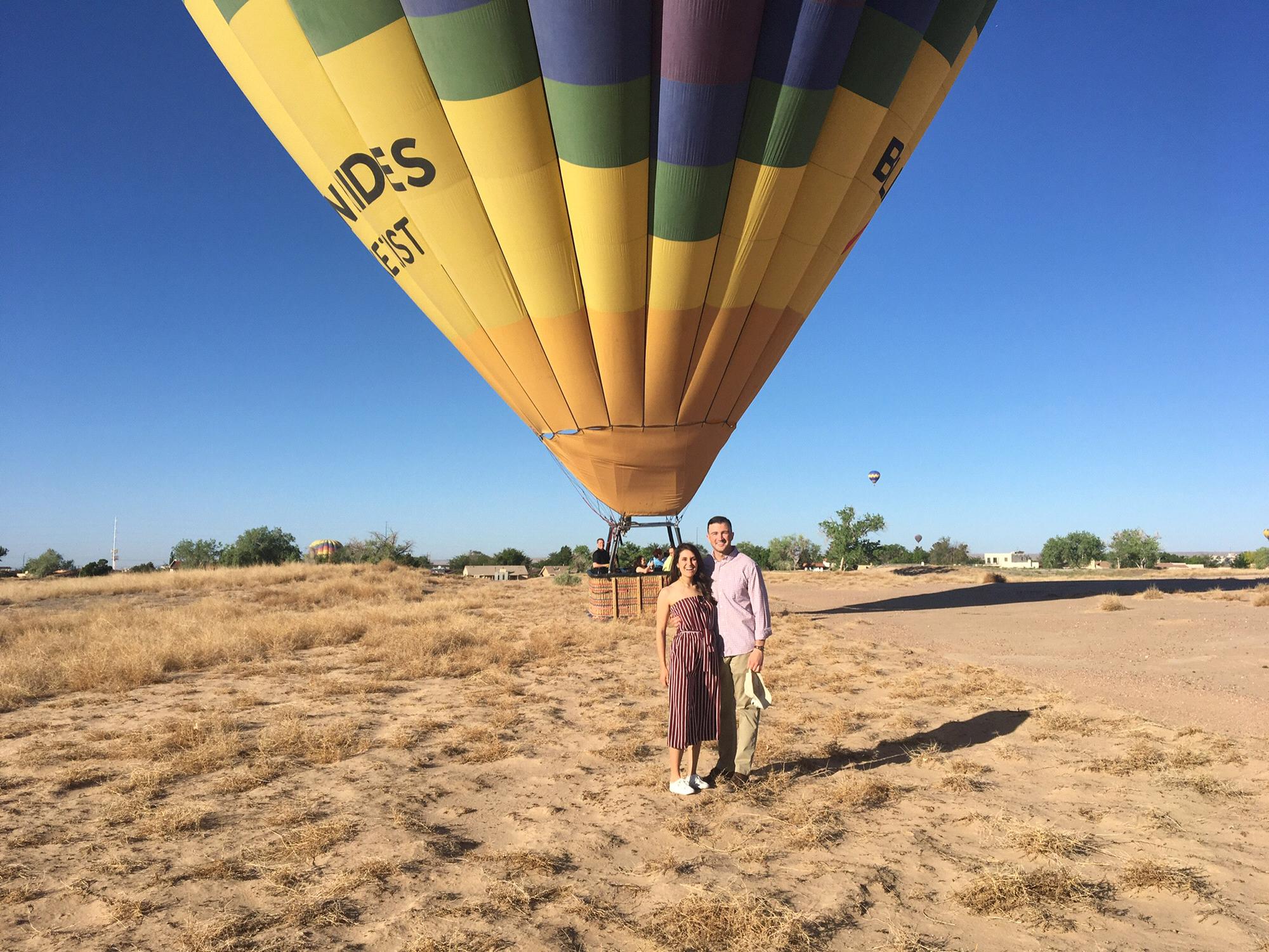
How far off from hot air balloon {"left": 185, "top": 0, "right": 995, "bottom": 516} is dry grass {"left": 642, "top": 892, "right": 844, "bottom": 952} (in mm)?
6744

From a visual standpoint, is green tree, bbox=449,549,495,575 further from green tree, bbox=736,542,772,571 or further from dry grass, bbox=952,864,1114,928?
dry grass, bbox=952,864,1114,928

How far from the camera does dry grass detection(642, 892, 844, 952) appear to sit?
2.49 meters

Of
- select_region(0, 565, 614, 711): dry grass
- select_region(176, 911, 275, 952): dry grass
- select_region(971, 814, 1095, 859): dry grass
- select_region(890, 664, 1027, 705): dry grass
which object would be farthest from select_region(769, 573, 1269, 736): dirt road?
select_region(176, 911, 275, 952): dry grass

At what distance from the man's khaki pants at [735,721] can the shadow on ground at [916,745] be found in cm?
37

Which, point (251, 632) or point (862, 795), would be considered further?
point (251, 632)

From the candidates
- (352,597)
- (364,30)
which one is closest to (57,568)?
(352,597)

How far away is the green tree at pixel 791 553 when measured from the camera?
4556 centimetres

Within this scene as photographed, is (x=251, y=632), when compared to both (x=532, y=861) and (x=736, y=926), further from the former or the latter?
(x=736, y=926)

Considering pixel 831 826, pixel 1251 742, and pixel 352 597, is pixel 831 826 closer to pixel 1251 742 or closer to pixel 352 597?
pixel 1251 742

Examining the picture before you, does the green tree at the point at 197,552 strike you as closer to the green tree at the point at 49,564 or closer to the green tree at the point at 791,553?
the green tree at the point at 49,564

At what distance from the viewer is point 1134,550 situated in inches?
1805

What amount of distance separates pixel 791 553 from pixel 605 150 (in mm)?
44133

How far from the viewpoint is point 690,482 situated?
1128 centimetres

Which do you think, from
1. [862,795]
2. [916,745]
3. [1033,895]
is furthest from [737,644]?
[916,745]
